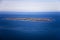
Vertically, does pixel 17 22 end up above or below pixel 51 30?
above

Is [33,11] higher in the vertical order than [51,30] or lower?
higher

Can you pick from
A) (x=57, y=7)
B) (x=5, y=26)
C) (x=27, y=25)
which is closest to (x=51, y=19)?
(x=57, y=7)

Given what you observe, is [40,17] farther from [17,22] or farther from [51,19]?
[17,22]

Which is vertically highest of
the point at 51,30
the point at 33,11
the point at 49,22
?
the point at 33,11

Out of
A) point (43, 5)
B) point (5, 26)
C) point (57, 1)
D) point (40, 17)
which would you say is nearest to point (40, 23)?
point (40, 17)

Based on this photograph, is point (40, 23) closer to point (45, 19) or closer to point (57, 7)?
point (45, 19)
